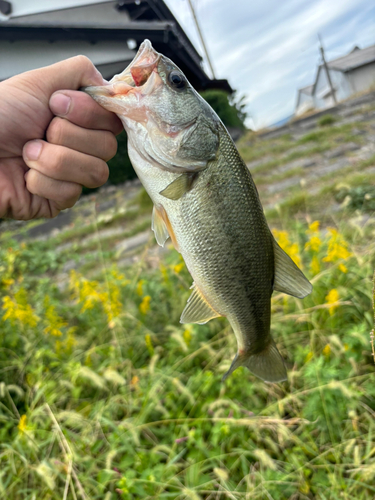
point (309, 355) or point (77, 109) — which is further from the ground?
point (77, 109)

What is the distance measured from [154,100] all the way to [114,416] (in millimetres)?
2183

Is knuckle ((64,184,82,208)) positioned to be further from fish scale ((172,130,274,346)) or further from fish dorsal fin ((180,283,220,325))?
fish dorsal fin ((180,283,220,325))

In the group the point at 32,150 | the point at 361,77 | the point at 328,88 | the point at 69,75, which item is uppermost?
the point at 328,88

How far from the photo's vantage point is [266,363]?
4.90 feet

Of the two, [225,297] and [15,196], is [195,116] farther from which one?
[15,196]

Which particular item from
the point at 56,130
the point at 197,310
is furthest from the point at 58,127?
the point at 197,310

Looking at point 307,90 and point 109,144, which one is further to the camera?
point 307,90

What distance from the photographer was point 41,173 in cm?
161

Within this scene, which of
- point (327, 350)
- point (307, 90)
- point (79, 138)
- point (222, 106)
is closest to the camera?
point (79, 138)

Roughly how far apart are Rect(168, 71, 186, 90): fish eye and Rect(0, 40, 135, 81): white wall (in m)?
9.20

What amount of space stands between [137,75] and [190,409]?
2157 mm

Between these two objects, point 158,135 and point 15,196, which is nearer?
point 158,135

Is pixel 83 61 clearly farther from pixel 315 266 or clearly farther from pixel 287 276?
pixel 315 266

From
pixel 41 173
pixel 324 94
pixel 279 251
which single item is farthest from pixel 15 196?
pixel 324 94
